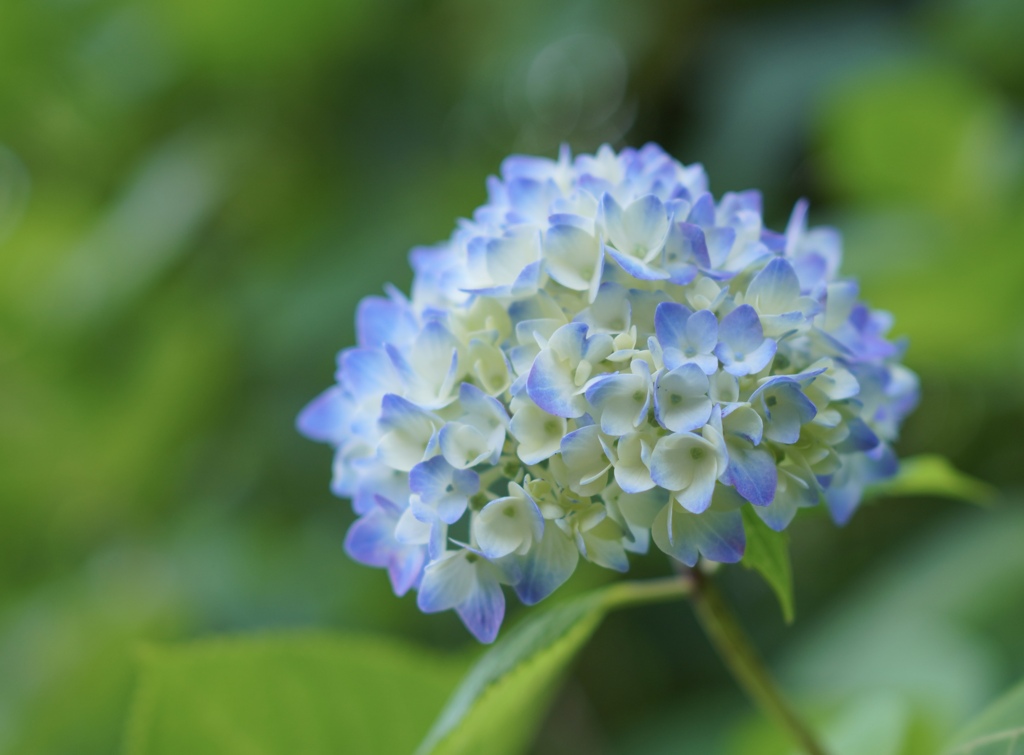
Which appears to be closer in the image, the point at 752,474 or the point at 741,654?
the point at 752,474

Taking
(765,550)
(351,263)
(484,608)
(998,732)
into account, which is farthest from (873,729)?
(351,263)

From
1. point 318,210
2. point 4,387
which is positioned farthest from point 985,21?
point 4,387

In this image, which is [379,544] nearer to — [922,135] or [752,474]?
[752,474]

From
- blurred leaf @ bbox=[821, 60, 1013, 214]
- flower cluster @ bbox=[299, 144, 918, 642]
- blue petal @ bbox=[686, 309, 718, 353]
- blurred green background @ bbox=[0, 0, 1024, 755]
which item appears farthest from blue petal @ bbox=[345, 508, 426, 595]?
blurred leaf @ bbox=[821, 60, 1013, 214]

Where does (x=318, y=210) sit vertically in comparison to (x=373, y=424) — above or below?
below

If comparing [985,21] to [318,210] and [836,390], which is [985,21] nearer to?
[318,210]
